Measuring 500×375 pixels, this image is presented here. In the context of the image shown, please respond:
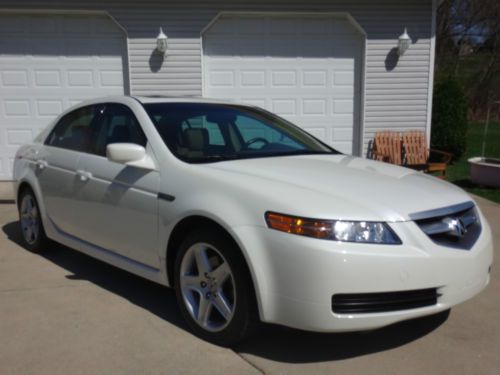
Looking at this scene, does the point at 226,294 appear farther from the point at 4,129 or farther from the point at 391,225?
the point at 4,129

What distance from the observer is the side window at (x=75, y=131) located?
4600 millimetres

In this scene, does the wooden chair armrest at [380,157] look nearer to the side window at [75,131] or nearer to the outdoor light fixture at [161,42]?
the outdoor light fixture at [161,42]

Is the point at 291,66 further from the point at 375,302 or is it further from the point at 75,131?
the point at 375,302

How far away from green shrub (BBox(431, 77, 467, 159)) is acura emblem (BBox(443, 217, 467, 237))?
912 cm

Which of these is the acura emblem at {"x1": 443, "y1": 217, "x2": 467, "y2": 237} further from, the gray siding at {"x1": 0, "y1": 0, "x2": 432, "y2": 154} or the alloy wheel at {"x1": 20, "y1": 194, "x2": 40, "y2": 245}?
the gray siding at {"x1": 0, "y1": 0, "x2": 432, "y2": 154}

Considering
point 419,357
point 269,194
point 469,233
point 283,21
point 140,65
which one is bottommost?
point 419,357

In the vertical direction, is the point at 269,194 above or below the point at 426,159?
above

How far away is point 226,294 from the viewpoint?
329 cm

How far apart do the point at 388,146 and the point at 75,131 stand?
6932 mm

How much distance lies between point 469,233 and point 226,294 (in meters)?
1.51

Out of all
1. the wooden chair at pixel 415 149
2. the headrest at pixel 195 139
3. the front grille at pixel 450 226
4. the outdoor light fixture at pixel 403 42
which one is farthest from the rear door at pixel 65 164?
the wooden chair at pixel 415 149

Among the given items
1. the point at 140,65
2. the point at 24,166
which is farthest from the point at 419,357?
the point at 140,65

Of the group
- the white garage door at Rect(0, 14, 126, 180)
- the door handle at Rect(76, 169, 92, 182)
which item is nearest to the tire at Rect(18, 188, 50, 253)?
the door handle at Rect(76, 169, 92, 182)

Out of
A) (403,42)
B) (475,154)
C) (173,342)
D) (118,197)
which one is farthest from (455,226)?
(475,154)
